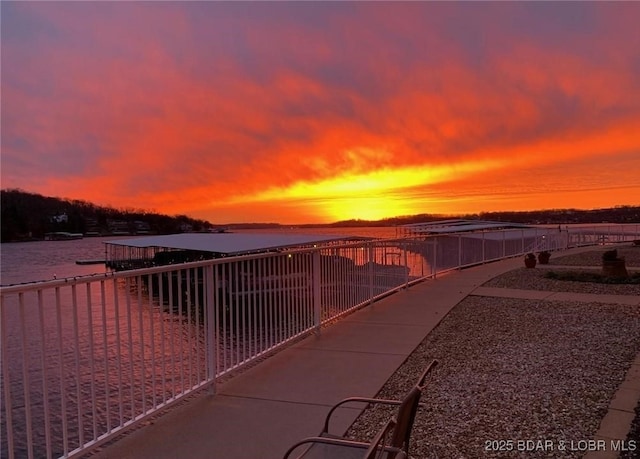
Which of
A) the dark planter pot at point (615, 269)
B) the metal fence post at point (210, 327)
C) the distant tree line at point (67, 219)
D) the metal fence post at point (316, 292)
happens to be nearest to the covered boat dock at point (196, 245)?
the metal fence post at point (316, 292)

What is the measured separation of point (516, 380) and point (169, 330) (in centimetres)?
488

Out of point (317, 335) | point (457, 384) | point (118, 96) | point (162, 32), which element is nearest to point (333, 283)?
point (317, 335)

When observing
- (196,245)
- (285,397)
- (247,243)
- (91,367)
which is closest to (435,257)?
(285,397)

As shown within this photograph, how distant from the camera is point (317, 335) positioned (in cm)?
651

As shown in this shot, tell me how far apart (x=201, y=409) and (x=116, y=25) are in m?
10.6

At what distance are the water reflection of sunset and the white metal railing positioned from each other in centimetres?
554

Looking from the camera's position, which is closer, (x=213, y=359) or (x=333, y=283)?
(x=213, y=359)

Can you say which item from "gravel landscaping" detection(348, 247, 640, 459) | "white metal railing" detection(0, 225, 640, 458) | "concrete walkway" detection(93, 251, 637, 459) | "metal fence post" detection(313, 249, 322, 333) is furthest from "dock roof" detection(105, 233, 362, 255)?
"gravel landscaping" detection(348, 247, 640, 459)

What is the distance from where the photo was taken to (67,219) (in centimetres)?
6631

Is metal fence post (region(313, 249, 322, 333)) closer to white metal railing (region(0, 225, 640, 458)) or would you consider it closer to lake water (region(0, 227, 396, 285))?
white metal railing (region(0, 225, 640, 458))

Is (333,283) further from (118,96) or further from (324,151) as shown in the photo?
(324,151)

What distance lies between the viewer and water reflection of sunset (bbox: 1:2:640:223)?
11.3m

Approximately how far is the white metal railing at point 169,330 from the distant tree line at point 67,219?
43964mm

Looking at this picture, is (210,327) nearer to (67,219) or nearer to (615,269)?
(615,269)
